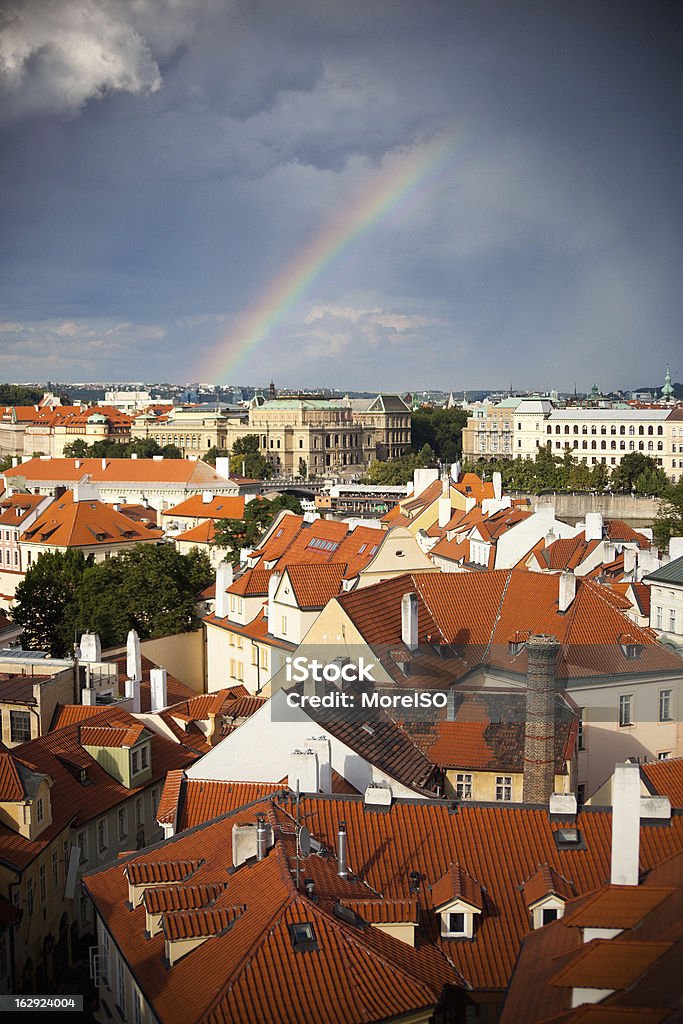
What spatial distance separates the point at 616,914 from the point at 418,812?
4.91 m

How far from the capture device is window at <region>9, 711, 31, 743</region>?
2991 cm

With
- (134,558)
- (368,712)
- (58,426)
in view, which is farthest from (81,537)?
(58,426)

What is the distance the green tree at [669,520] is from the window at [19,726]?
3415 centimetres

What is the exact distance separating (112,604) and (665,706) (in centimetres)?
2504

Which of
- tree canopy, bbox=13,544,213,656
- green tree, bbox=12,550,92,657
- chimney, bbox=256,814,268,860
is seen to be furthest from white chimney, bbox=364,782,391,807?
tree canopy, bbox=13,544,213,656

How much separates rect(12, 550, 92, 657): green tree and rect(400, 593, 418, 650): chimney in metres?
19.6

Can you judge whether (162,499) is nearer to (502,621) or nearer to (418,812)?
(502,621)

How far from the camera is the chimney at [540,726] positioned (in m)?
21.4

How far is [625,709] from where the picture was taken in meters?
26.0

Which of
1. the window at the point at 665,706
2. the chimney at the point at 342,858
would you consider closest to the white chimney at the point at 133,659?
the window at the point at 665,706

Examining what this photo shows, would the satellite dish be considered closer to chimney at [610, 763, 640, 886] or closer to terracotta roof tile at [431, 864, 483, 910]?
terracotta roof tile at [431, 864, 483, 910]

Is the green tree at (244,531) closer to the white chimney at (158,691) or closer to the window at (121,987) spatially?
the white chimney at (158,691)

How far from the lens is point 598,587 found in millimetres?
30141

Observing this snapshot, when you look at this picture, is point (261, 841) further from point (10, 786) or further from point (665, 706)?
point (665, 706)
